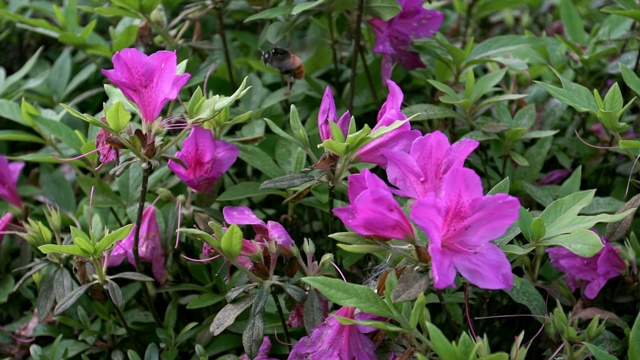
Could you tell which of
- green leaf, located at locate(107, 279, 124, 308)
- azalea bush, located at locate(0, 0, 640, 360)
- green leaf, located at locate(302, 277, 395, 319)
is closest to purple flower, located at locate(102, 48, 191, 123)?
azalea bush, located at locate(0, 0, 640, 360)

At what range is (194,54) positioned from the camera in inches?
69.6

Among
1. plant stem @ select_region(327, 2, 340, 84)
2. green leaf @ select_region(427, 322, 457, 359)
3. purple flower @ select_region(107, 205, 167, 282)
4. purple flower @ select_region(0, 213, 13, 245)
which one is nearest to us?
green leaf @ select_region(427, 322, 457, 359)

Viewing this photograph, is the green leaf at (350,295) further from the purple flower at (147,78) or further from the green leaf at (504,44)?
the green leaf at (504,44)

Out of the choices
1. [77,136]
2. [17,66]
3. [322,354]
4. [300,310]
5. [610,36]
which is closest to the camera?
[322,354]

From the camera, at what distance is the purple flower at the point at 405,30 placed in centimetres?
146

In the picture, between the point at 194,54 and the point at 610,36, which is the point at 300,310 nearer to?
the point at 194,54

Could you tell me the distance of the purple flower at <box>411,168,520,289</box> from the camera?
89cm

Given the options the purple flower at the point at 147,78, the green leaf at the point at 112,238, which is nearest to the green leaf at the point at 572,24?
the purple flower at the point at 147,78

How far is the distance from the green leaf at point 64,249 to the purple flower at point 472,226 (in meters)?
0.52

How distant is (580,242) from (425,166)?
0.21m

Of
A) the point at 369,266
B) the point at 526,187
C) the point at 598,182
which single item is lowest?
the point at 598,182

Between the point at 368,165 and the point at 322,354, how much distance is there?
1.46 feet

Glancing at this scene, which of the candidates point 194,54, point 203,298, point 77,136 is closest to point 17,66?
point 194,54

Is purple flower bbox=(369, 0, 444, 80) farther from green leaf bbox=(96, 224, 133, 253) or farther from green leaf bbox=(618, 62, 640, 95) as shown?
green leaf bbox=(96, 224, 133, 253)
